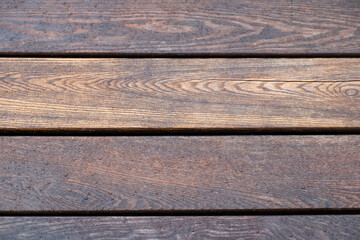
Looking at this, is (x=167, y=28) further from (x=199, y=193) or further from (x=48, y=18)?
(x=199, y=193)

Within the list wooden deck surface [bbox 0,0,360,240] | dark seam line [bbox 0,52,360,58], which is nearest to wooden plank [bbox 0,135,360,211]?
wooden deck surface [bbox 0,0,360,240]

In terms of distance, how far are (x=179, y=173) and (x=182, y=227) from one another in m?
0.11

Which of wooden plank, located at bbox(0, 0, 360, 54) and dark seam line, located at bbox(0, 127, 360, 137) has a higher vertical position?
wooden plank, located at bbox(0, 0, 360, 54)

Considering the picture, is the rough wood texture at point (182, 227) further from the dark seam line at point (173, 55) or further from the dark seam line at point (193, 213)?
the dark seam line at point (173, 55)

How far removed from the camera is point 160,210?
636 millimetres

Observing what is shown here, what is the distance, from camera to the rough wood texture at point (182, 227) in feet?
2.04

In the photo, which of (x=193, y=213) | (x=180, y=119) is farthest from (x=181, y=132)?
(x=193, y=213)

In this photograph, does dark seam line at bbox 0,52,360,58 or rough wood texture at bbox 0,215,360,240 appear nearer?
rough wood texture at bbox 0,215,360,240

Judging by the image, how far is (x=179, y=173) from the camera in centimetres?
65

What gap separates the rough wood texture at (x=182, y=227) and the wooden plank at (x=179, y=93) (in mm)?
194

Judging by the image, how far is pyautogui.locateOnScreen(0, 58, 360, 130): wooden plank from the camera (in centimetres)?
67

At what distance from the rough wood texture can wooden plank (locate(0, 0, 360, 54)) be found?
38 cm

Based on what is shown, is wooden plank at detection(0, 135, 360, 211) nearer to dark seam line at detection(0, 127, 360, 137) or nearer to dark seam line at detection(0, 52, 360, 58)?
dark seam line at detection(0, 127, 360, 137)

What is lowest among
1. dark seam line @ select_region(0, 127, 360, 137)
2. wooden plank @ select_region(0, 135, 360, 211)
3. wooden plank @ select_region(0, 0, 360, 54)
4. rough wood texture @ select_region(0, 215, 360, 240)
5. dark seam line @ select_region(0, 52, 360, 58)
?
rough wood texture @ select_region(0, 215, 360, 240)
